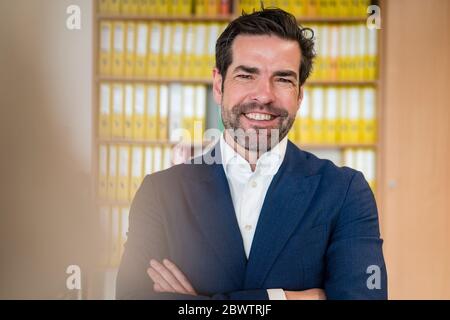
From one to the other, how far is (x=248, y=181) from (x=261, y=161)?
0.06 metres

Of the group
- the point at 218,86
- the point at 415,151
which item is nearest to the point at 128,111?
the point at 218,86

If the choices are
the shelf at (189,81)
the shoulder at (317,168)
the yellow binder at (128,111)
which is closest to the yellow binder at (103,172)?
the yellow binder at (128,111)

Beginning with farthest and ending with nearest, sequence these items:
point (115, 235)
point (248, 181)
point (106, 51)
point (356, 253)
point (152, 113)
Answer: point (152, 113), point (106, 51), point (115, 235), point (248, 181), point (356, 253)

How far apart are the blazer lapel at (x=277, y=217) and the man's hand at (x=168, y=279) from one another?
145 millimetres

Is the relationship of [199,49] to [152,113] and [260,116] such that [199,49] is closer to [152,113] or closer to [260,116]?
[152,113]

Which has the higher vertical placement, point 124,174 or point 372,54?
point 372,54

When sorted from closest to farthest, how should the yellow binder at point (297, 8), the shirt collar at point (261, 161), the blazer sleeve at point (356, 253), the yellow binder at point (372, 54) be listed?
the blazer sleeve at point (356, 253) < the shirt collar at point (261, 161) < the yellow binder at point (297, 8) < the yellow binder at point (372, 54)

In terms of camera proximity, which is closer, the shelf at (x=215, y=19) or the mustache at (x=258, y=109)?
the mustache at (x=258, y=109)

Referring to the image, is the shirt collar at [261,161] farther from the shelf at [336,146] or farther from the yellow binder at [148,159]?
the shelf at [336,146]

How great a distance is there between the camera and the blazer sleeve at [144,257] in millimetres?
1192

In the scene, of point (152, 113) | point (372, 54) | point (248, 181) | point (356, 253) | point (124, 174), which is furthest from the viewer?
point (372, 54)

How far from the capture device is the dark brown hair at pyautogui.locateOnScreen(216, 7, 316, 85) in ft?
4.03

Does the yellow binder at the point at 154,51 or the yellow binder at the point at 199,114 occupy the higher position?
the yellow binder at the point at 154,51

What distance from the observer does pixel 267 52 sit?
120 cm
